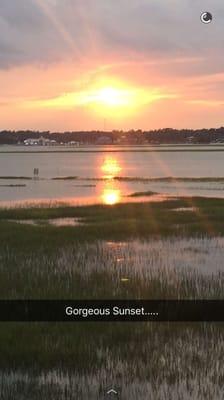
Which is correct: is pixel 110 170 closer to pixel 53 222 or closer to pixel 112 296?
pixel 53 222

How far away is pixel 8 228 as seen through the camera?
24.0m

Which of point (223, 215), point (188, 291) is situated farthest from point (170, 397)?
point (223, 215)

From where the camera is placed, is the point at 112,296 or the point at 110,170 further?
the point at 110,170

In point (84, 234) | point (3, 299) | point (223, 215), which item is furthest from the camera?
point (223, 215)

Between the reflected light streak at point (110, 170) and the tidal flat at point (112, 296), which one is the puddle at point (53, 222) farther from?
the reflected light streak at point (110, 170)

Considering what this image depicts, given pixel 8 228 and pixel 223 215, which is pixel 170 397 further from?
pixel 223 215

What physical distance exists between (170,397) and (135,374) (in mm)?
842
